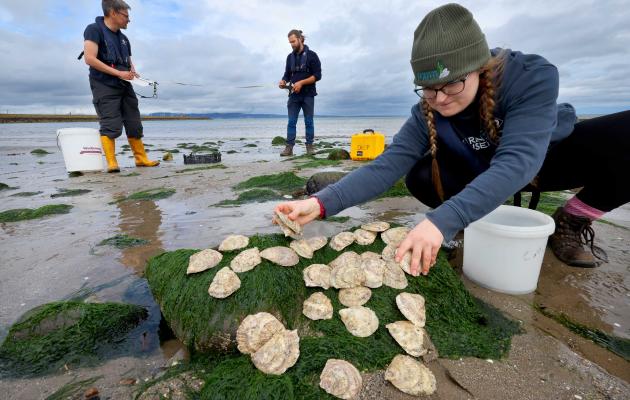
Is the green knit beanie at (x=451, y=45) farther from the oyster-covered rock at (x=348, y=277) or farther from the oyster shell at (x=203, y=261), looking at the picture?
the oyster shell at (x=203, y=261)

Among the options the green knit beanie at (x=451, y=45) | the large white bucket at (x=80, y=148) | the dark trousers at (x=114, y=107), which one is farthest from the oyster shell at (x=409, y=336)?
the large white bucket at (x=80, y=148)

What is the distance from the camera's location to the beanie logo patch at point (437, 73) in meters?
2.07

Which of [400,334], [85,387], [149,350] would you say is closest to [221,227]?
[149,350]

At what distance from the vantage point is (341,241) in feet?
8.48

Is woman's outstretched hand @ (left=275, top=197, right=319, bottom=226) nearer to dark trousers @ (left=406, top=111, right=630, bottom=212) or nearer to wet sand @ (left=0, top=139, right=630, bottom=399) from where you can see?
wet sand @ (left=0, top=139, right=630, bottom=399)

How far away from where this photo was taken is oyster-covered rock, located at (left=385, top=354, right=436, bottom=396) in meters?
1.66

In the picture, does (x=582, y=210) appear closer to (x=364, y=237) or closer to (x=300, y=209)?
(x=364, y=237)

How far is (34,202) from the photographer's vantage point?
5715mm

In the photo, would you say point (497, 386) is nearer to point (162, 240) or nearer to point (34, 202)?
point (162, 240)

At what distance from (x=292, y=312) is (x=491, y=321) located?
1.35 m

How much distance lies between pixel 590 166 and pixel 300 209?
252cm

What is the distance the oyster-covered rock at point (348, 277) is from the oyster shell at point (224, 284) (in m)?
0.65

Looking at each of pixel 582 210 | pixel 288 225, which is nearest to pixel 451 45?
pixel 288 225

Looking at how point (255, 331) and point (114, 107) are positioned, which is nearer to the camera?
point (255, 331)
